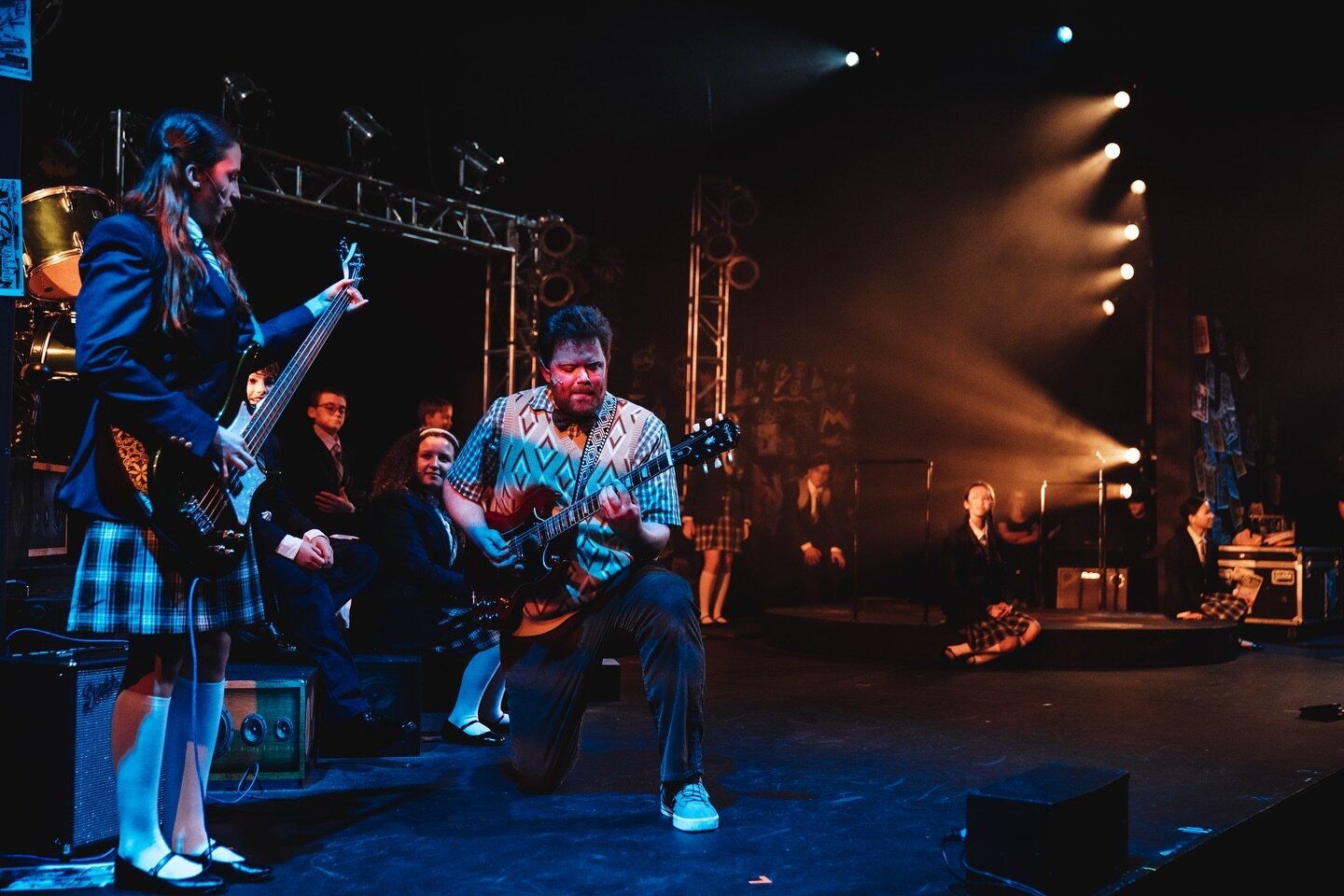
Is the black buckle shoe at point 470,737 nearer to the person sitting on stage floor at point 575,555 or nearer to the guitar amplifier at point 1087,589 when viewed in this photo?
the person sitting on stage floor at point 575,555

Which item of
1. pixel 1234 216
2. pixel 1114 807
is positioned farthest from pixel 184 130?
pixel 1234 216

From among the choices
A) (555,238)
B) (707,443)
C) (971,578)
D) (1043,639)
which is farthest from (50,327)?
(1043,639)

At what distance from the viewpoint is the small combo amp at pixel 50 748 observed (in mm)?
2906

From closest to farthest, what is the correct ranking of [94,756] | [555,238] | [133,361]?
[133,361] < [94,756] < [555,238]

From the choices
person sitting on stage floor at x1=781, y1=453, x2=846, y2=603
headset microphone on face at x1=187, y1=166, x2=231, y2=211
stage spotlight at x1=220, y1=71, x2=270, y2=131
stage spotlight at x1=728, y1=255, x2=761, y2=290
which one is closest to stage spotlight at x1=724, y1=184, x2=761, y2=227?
stage spotlight at x1=728, y1=255, x2=761, y2=290

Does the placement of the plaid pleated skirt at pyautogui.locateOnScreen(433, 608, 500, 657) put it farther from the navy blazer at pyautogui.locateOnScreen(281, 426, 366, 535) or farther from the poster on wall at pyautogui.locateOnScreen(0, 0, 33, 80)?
the poster on wall at pyautogui.locateOnScreen(0, 0, 33, 80)

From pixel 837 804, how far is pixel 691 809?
673 millimetres

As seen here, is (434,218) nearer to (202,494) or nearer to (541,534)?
(541,534)

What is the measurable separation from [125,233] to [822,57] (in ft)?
33.9

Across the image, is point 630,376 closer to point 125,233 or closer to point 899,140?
point 899,140

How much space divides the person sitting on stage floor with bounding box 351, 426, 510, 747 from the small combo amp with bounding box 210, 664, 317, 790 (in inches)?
37.9

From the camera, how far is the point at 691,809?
11.1ft

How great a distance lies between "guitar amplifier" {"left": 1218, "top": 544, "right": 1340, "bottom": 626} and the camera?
11.2m

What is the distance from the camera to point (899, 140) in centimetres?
1331
